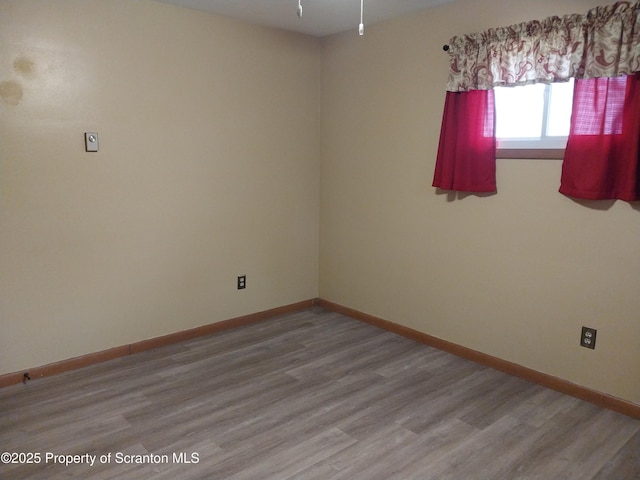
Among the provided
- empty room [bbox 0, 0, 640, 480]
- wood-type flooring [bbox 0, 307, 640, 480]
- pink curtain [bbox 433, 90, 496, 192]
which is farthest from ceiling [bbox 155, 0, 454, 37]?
wood-type flooring [bbox 0, 307, 640, 480]

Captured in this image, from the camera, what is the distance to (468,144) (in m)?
3.00

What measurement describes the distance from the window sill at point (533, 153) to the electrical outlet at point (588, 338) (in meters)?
0.99

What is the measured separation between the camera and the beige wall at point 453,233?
8.39ft

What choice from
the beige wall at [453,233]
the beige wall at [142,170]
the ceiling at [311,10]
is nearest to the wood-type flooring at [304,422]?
the beige wall at [453,233]

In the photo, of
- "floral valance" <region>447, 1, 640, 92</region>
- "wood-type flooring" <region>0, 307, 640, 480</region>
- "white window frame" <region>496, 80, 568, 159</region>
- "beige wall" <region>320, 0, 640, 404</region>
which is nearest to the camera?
"wood-type flooring" <region>0, 307, 640, 480</region>

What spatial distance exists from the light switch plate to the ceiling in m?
1.00

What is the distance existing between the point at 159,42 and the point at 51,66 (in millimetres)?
699

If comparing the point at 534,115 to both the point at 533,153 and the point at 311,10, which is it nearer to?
the point at 533,153

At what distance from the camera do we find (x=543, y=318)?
2818 millimetres

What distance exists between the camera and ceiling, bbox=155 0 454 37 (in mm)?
3023

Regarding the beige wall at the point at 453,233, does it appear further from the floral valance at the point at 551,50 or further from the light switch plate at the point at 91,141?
the light switch plate at the point at 91,141

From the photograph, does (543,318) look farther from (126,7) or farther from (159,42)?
(126,7)

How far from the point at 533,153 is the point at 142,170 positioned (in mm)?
2486

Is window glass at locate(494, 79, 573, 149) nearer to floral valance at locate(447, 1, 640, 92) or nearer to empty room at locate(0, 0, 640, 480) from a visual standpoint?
empty room at locate(0, 0, 640, 480)
